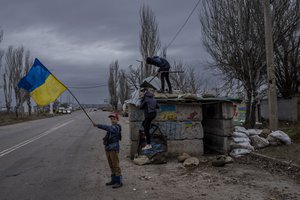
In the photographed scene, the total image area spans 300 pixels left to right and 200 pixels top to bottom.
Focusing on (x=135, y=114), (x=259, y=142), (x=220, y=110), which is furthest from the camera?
(x=220, y=110)

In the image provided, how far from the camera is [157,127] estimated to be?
11609 millimetres

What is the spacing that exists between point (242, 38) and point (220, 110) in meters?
5.53

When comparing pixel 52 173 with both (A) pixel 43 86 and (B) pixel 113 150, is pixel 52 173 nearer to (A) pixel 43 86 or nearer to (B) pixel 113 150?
(A) pixel 43 86

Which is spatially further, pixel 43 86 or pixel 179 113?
pixel 179 113

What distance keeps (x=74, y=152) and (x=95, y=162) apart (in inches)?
109

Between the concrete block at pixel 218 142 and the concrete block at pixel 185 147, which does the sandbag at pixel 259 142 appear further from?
the concrete block at pixel 185 147

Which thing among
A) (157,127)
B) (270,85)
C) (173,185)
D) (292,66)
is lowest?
(173,185)

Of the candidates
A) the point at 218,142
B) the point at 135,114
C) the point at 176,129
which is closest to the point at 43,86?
the point at 135,114

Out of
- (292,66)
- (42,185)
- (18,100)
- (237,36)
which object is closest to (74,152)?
(42,185)

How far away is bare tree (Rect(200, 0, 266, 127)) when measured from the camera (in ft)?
54.0

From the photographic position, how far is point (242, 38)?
16469 millimetres

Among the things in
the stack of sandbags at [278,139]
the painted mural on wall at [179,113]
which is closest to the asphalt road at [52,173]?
the painted mural on wall at [179,113]

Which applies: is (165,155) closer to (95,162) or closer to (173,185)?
(95,162)

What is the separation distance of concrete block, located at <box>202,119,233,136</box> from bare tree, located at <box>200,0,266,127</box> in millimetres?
3858
